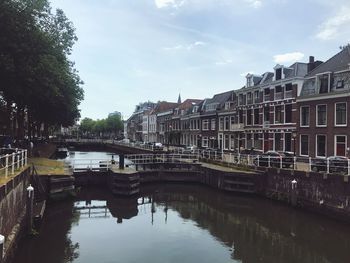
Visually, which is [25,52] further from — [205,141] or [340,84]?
[205,141]

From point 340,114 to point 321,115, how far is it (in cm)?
213

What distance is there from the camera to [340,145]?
104 ft

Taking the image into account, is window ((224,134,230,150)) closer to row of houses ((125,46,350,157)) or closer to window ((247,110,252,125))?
row of houses ((125,46,350,157))

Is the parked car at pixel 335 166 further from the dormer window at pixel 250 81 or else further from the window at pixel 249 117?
the dormer window at pixel 250 81

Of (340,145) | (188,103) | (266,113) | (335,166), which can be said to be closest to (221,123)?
(266,113)

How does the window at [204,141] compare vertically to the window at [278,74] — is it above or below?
below

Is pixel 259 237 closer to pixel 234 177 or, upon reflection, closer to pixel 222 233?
pixel 222 233

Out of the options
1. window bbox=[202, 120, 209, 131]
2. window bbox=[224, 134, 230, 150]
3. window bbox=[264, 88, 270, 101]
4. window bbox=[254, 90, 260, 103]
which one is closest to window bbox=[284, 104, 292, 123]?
window bbox=[264, 88, 270, 101]

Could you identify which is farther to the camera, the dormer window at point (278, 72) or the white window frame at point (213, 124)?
the white window frame at point (213, 124)

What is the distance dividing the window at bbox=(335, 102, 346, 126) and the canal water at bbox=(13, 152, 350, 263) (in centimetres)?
1012

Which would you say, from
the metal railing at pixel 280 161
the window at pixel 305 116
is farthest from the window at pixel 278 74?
the metal railing at pixel 280 161

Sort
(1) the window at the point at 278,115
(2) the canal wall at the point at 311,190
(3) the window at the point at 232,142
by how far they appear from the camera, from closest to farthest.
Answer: (2) the canal wall at the point at 311,190
(1) the window at the point at 278,115
(3) the window at the point at 232,142

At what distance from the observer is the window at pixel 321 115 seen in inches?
1305

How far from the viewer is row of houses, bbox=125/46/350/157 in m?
32.1
